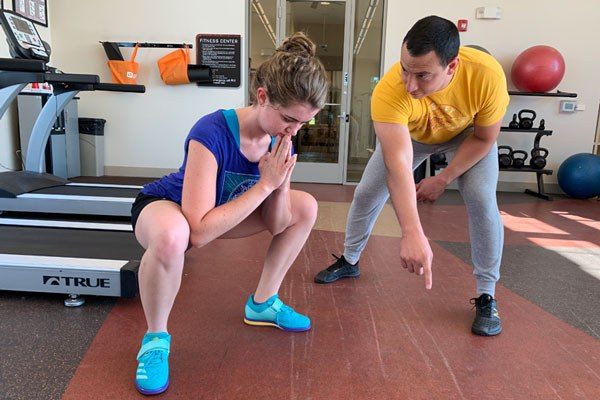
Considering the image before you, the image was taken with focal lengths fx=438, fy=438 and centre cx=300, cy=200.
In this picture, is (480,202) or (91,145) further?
(91,145)

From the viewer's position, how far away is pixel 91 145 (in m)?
5.35

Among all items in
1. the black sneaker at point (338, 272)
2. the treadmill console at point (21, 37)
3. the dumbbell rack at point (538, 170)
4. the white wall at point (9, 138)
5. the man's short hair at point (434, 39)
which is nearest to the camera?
the man's short hair at point (434, 39)

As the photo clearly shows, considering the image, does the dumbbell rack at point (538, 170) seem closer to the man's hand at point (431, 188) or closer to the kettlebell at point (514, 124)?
the kettlebell at point (514, 124)

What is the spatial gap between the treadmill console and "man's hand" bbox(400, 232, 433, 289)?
9.13 ft

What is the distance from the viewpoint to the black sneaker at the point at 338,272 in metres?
2.12

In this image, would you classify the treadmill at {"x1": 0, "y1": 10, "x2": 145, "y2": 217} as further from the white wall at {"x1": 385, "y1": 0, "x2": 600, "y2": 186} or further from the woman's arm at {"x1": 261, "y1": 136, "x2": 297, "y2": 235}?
the white wall at {"x1": 385, "y1": 0, "x2": 600, "y2": 186}

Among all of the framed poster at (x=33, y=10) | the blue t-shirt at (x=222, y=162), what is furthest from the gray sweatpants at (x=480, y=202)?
the framed poster at (x=33, y=10)

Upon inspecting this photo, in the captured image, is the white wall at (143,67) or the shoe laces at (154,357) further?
the white wall at (143,67)

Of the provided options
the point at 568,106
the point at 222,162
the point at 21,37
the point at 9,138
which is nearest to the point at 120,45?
the point at 9,138

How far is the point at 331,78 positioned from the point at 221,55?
1.38 meters

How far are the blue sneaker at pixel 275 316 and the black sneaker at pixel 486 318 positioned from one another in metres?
0.65

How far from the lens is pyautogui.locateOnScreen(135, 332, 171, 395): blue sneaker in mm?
1224

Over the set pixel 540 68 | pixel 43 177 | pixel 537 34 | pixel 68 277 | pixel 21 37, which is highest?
pixel 537 34

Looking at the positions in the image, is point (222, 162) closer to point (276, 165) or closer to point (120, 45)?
point (276, 165)
